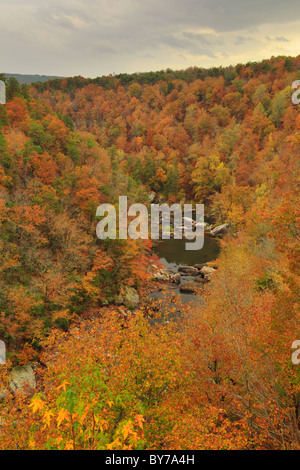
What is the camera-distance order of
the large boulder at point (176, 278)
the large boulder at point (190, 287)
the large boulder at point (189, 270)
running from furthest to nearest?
the large boulder at point (189, 270) → the large boulder at point (176, 278) → the large boulder at point (190, 287)

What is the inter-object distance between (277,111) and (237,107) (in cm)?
2011

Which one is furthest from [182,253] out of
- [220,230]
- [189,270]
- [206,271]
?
[220,230]

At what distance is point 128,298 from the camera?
1160 inches

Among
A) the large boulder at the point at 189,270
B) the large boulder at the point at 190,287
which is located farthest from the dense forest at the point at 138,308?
the large boulder at the point at 189,270

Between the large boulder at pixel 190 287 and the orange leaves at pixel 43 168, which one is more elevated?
the orange leaves at pixel 43 168

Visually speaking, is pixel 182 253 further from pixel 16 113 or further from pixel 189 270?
pixel 16 113

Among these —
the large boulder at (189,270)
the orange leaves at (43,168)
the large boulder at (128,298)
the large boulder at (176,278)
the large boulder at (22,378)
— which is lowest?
the large boulder at (22,378)

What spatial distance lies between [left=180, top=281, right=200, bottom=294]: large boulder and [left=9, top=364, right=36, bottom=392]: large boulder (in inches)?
741

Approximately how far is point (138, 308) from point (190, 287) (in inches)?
281

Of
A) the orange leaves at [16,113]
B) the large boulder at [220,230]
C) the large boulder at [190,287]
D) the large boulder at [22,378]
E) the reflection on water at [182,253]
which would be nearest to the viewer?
the large boulder at [22,378]

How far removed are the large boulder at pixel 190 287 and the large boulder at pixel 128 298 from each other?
5893 mm

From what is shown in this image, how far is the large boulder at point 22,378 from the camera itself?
17125 millimetres

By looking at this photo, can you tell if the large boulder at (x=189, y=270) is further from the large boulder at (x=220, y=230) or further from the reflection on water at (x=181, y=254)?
the large boulder at (x=220, y=230)
